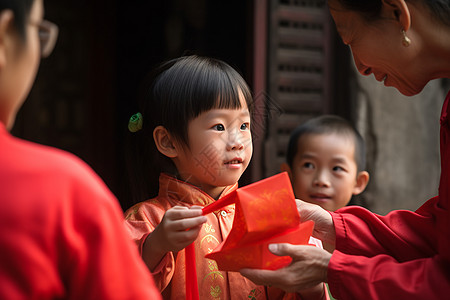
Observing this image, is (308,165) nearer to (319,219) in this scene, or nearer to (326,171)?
(326,171)

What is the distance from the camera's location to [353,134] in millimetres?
2982

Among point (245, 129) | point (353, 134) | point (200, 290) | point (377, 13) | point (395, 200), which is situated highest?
point (377, 13)

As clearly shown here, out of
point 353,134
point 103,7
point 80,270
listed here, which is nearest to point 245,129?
point 80,270

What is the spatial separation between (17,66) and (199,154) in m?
0.89

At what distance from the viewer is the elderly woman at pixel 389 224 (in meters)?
1.51

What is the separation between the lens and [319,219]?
1.83m

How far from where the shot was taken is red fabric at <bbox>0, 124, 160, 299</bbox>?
80cm

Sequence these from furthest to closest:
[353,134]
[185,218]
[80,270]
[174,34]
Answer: [174,34] → [353,134] → [185,218] → [80,270]

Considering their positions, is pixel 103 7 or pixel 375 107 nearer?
pixel 375 107

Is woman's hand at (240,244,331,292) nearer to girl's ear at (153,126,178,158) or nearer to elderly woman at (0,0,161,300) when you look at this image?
girl's ear at (153,126,178,158)

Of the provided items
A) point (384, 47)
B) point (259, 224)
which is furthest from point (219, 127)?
point (384, 47)

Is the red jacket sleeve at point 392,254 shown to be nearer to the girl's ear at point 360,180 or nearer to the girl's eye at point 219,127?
the girl's eye at point 219,127

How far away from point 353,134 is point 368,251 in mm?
1275

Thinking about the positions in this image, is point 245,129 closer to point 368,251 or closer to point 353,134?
point 368,251
